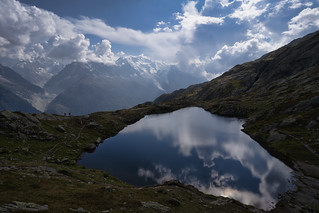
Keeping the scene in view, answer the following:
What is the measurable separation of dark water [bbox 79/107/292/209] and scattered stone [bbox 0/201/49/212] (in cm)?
3746

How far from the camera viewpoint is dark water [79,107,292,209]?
173 ft

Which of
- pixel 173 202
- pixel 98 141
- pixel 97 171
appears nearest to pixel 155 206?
pixel 173 202

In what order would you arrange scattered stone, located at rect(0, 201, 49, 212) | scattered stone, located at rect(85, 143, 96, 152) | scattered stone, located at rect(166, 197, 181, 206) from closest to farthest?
scattered stone, located at rect(0, 201, 49, 212), scattered stone, located at rect(166, 197, 181, 206), scattered stone, located at rect(85, 143, 96, 152)

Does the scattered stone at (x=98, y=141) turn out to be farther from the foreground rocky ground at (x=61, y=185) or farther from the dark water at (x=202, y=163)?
the foreground rocky ground at (x=61, y=185)

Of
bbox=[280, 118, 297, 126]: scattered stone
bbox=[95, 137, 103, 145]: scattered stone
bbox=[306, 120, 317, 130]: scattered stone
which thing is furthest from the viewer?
bbox=[95, 137, 103, 145]: scattered stone

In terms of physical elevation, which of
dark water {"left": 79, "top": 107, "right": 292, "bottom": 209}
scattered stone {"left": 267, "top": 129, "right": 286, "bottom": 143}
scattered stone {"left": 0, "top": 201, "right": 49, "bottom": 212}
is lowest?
dark water {"left": 79, "top": 107, "right": 292, "bottom": 209}

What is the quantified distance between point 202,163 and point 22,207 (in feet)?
197

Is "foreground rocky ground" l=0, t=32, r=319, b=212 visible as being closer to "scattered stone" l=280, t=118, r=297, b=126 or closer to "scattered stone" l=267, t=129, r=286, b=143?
"scattered stone" l=267, t=129, r=286, b=143

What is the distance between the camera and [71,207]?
23016 mm

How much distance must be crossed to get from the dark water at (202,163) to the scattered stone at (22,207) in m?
37.5

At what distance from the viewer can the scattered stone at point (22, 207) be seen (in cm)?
1801

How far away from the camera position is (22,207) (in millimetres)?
19188

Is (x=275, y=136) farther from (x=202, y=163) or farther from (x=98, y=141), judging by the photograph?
(x=98, y=141)

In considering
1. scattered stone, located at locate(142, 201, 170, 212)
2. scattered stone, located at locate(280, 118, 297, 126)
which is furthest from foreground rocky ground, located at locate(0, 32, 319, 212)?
scattered stone, located at locate(280, 118, 297, 126)
